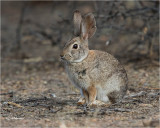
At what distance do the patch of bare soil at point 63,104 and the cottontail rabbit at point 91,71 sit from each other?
7.5 inches

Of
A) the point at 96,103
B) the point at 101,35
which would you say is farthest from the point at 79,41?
the point at 101,35

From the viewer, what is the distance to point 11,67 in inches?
363

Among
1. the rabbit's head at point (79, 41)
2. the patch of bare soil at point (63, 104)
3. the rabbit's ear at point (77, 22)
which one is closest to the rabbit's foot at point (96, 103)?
the patch of bare soil at point (63, 104)

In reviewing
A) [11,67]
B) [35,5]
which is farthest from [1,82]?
[35,5]

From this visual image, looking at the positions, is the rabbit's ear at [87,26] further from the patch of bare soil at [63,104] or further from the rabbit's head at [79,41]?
the patch of bare soil at [63,104]

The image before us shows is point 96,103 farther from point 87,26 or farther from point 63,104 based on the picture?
point 87,26

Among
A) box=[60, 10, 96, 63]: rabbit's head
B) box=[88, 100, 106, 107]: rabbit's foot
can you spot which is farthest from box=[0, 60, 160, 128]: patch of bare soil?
box=[60, 10, 96, 63]: rabbit's head

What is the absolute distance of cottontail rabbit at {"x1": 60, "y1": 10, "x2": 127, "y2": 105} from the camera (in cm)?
501

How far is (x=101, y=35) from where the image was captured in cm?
862

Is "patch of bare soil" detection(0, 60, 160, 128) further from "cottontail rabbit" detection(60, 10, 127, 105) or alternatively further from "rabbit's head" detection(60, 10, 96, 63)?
"rabbit's head" detection(60, 10, 96, 63)

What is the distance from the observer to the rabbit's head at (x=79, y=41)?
505cm

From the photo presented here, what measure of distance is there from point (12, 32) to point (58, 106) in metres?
7.71

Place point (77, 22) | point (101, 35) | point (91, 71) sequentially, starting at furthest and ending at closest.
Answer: point (101, 35), point (77, 22), point (91, 71)

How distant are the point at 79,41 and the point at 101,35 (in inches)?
135
